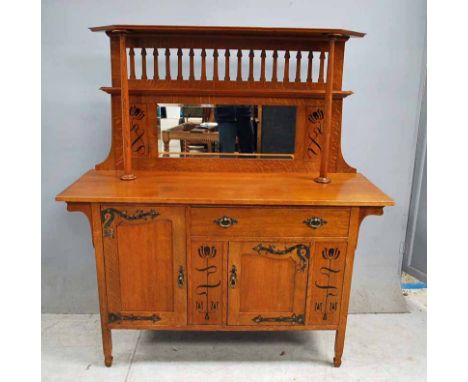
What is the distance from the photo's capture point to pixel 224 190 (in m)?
1.79

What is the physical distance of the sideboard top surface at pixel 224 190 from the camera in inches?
66.4

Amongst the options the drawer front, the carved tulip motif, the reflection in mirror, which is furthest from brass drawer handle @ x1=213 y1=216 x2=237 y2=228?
the reflection in mirror

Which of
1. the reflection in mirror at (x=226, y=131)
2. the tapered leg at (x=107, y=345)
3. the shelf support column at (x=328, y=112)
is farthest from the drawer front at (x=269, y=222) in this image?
the tapered leg at (x=107, y=345)

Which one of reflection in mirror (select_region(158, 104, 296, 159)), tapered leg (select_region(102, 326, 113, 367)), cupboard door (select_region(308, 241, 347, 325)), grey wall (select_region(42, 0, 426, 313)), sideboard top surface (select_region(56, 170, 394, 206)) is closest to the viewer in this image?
sideboard top surface (select_region(56, 170, 394, 206))

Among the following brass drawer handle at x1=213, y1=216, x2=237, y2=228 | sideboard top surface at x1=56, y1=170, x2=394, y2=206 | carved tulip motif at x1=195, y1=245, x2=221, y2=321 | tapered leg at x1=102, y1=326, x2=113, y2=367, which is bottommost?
tapered leg at x1=102, y1=326, x2=113, y2=367

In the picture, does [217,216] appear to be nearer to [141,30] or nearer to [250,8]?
[141,30]

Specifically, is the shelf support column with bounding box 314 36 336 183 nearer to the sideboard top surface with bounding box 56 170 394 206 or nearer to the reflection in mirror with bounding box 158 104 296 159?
the sideboard top surface with bounding box 56 170 394 206

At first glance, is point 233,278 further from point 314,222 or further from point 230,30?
point 230,30

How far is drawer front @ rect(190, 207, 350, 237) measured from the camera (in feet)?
5.68

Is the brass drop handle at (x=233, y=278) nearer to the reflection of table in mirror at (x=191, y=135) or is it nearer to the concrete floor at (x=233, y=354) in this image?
the concrete floor at (x=233, y=354)

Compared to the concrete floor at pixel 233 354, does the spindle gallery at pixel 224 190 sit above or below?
above

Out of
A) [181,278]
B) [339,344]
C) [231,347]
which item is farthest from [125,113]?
[339,344]

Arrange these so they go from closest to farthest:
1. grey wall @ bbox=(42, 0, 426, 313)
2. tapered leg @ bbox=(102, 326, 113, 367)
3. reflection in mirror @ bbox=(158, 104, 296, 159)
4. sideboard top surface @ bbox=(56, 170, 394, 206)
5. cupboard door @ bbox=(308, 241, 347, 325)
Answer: sideboard top surface @ bbox=(56, 170, 394, 206)
cupboard door @ bbox=(308, 241, 347, 325)
tapered leg @ bbox=(102, 326, 113, 367)
reflection in mirror @ bbox=(158, 104, 296, 159)
grey wall @ bbox=(42, 0, 426, 313)

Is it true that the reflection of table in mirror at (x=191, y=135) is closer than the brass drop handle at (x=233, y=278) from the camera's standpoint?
No
